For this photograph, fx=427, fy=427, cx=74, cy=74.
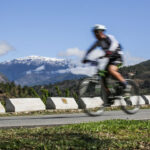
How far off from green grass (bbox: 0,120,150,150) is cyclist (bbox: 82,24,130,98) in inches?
212

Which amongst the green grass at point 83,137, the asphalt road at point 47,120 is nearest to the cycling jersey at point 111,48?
the green grass at point 83,137

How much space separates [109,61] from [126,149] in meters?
6.09

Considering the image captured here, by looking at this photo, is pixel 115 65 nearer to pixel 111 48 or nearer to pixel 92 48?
pixel 111 48

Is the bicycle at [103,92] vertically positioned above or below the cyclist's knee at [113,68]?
below

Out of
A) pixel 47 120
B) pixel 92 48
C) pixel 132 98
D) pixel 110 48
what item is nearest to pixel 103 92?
pixel 132 98

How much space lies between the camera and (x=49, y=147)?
11930 millimetres

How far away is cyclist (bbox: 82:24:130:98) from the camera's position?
265 inches

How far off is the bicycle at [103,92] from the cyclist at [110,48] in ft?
0.69

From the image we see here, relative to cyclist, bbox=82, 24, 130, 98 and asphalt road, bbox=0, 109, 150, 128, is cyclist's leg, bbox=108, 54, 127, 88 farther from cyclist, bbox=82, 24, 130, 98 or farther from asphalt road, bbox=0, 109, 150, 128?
asphalt road, bbox=0, 109, 150, 128

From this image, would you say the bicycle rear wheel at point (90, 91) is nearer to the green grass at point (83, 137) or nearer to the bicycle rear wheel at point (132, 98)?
the bicycle rear wheel at point (132, 98)

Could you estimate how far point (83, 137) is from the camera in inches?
546

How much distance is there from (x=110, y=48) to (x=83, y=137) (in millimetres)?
7543

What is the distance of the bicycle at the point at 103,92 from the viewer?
7.29 metres

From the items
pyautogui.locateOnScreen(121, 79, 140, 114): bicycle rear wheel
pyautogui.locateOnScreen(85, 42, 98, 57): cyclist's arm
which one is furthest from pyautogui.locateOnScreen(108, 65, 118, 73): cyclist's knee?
pyautogui.locateOnScreen(121, 79, 140, 114): bicycle rear wheel
